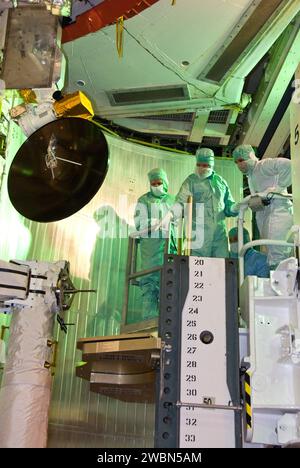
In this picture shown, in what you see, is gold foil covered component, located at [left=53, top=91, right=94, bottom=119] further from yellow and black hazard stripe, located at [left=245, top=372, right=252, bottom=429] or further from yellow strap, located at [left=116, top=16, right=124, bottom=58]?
yellow and black hazard stripe, located at [left=245, top=372, right=252, bottom=429]

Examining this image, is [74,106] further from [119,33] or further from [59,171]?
[119,33]

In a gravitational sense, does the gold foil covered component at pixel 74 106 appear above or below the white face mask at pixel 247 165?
below

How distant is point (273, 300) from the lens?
3611 millimetres

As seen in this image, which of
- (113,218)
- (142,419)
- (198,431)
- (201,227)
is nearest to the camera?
(198,431)

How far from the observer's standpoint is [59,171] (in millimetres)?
4309

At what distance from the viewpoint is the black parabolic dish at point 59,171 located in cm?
414

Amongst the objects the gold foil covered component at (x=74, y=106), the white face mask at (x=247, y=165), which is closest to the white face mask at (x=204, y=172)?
the white face mask at (x=247, y=165)

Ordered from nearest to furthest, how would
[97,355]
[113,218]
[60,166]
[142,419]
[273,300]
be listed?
[273,300]
[97,355]
[60,166]
[142,419]
[113,218]

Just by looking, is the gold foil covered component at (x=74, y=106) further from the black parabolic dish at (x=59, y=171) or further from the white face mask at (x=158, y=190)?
the white face mask at (x=158, y=190)

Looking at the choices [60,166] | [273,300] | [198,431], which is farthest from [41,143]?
[198,431]

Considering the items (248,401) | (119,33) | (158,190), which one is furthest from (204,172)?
(248,401)

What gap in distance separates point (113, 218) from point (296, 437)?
3.82 m

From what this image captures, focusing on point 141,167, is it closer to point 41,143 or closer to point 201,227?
point 201,227

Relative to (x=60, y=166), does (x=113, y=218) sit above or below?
→ above
